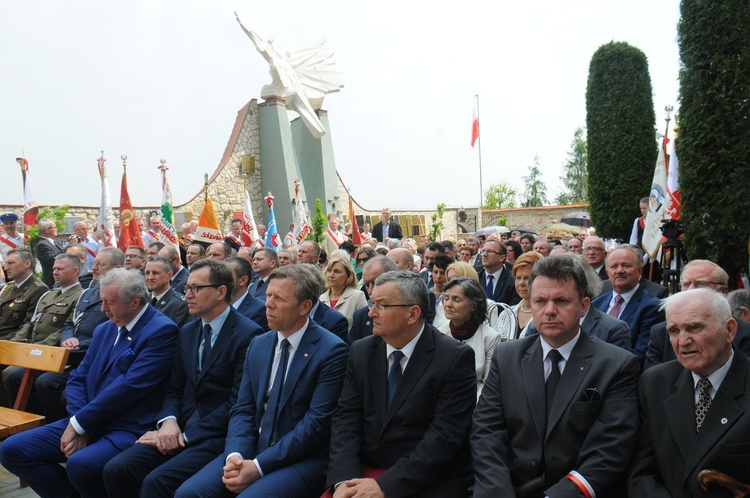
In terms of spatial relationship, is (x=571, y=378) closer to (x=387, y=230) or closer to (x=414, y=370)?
(x=414, y=370)

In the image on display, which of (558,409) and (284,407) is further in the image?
(284,407)

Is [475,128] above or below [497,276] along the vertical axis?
above

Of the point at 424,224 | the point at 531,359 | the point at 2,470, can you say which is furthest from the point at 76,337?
the point at 424,224

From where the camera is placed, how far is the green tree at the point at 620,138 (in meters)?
9.60

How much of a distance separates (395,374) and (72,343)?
3358 millimetres

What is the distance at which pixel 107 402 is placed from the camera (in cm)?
380

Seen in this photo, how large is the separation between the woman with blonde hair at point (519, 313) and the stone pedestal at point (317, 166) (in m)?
17.2

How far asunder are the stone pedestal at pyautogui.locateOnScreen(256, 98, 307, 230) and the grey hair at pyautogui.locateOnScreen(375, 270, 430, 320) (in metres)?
17.3

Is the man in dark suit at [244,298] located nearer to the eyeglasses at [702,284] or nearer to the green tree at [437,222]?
the eyeglasses at [702,284]

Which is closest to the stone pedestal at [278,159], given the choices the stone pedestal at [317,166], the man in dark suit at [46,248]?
the stone pedestal at [317,166]

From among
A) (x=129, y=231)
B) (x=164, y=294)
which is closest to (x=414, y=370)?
(x=164, y=294)

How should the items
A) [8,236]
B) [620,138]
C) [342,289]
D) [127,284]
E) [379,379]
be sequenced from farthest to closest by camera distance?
[620,138]
[8,236]
[342,289]
[127,284]
[379,379]

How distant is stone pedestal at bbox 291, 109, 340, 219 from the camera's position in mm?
22000

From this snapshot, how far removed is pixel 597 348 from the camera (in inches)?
106
